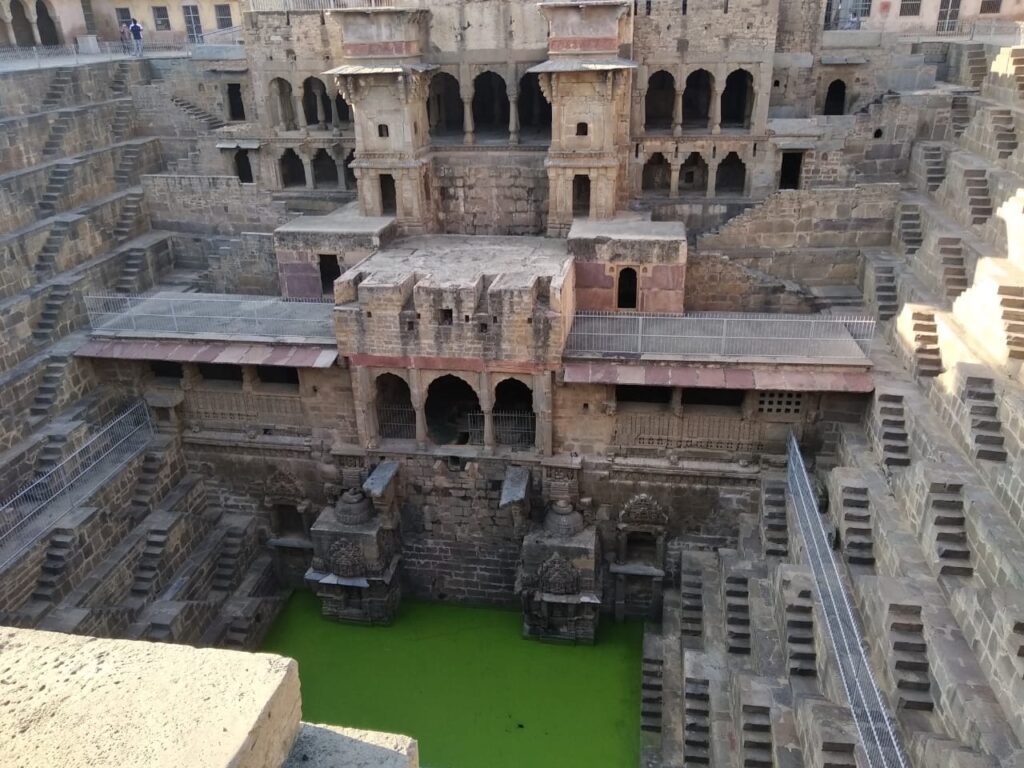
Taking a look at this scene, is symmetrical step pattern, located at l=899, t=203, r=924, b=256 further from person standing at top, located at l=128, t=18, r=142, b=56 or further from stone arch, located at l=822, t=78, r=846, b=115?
person standing at top, located at l=128, t=18, r=142, b=56

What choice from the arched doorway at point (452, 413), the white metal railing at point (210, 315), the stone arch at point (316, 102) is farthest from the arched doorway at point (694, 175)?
the white metal railing at point (210, 315)

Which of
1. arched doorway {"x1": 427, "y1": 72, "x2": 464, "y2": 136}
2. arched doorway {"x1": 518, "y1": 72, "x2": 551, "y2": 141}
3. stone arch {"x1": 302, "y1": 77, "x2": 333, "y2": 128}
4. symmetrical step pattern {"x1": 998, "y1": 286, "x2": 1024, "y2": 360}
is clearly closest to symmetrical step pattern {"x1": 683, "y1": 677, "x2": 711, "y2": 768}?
symmetrical step pattern {"x1": 998, "y1": 286, "x2": 1024, "y2": 360}

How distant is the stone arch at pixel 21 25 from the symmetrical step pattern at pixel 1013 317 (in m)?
32.6

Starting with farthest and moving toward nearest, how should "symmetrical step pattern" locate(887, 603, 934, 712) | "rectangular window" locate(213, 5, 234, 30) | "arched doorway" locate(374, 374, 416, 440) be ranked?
"rectangular window" locate(213, 5, 234, 30), "arched doorway" locate(374, 374, 416, 440), "symmetrical step pattern" locate(887, 603, 934, 712)

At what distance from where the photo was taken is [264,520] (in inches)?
754

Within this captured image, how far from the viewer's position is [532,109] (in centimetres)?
2444

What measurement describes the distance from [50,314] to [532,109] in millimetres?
14646

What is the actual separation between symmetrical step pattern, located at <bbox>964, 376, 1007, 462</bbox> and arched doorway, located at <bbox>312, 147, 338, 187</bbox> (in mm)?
19043

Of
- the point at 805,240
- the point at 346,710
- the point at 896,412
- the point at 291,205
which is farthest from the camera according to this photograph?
the point at 291,205

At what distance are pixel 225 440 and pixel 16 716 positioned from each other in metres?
14.0

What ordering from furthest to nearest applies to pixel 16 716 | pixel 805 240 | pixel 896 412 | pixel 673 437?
pixel 805 240, pixel 673 437, pixel 896 412, pixel 16 716

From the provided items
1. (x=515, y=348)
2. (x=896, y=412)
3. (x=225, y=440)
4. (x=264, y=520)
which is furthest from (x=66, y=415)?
(x=896, y=412)

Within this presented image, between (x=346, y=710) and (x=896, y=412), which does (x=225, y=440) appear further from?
(x=896, y=412)

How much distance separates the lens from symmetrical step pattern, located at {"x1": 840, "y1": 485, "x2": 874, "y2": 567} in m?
12.8
